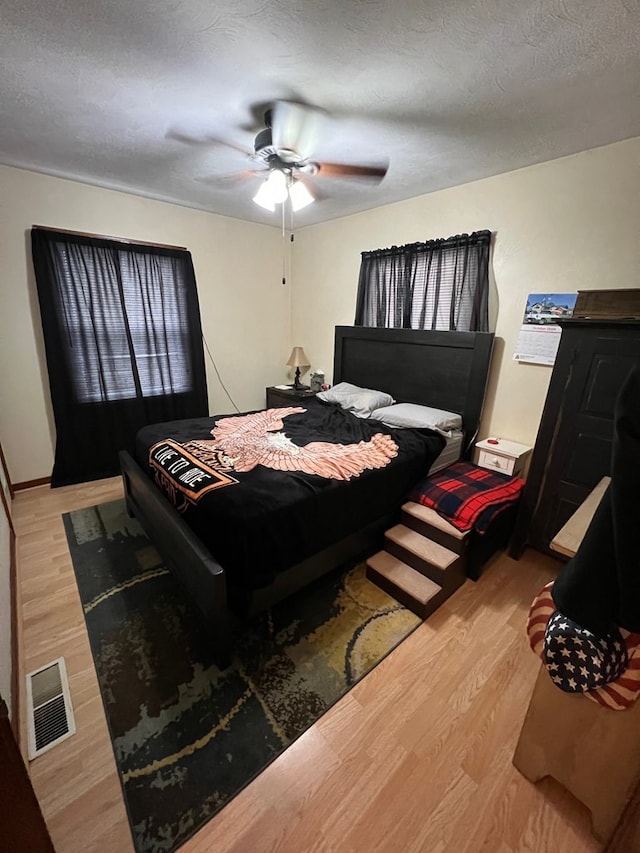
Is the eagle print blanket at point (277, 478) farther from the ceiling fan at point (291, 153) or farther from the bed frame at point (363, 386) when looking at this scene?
the ceiling fan at point (291, 153)

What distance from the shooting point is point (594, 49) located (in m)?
1.25

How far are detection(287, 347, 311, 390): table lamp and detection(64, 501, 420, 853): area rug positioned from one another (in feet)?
8.24

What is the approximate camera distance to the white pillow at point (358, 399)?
9.78 feet

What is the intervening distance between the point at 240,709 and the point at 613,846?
122 centimetres

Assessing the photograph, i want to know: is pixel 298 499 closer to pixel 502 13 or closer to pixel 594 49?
pixel 502 13

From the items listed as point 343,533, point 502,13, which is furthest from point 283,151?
point 343,533

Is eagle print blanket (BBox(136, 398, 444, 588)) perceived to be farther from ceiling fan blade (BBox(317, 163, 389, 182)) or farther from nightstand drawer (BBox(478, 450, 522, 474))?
ceiling fan blade (BBox(317, 163, 389, 182))

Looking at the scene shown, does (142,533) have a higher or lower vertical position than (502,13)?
lower

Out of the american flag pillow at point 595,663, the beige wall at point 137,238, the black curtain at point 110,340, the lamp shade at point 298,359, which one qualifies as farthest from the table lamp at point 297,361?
the american flag pillow at point 595,663

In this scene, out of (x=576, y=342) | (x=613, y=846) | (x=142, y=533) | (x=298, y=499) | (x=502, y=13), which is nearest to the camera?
(x=613, y=846)

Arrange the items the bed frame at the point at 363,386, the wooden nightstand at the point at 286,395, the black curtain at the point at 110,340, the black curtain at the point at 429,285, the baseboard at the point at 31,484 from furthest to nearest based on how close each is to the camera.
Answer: the wooden nightstand at the point at 286,395 < the baseboard at the point at 31,484 < the black curtain at the point at 110,340 < the black curtain at the point at 429,285 < the bed frame at the point at 363,386

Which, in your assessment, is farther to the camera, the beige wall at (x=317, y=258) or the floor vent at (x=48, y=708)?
the beige wall at (x=317, y=258)

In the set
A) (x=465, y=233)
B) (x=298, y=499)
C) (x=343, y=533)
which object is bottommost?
(x=343, y=533)

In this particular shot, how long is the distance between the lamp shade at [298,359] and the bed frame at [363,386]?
1.75 ft
